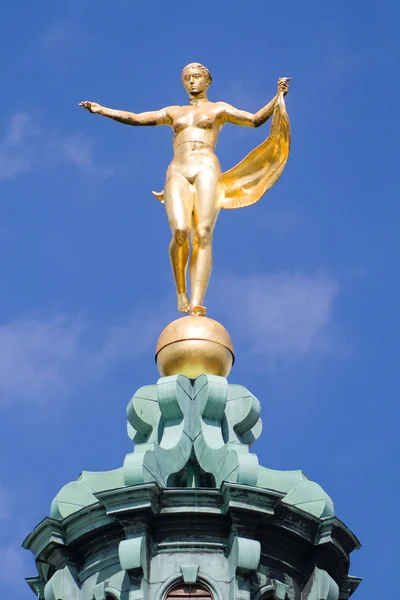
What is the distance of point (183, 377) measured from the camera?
4556cm

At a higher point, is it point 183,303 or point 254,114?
point 254,114

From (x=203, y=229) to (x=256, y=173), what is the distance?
2277 mm

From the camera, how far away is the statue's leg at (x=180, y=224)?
155 feet

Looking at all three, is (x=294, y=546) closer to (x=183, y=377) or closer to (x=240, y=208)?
(x=183, y=377)

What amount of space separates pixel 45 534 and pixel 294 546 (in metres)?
4.39

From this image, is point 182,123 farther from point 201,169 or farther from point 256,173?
point 256,173

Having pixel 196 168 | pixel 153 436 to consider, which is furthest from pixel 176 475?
pixel 196 168

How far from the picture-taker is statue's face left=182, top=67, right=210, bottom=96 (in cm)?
4881

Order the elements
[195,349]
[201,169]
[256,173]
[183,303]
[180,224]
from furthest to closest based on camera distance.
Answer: [256,173], [201,169], [183,303], [180,224], [195,349]

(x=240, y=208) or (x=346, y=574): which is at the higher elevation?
(x=240, y=208)

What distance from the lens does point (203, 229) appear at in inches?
1864

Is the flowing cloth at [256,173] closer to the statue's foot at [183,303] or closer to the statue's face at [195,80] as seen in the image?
the statue's face at [195,80]

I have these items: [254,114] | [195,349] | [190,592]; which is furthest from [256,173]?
[190,592]

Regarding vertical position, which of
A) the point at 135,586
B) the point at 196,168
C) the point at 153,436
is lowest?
the point at 135,586
